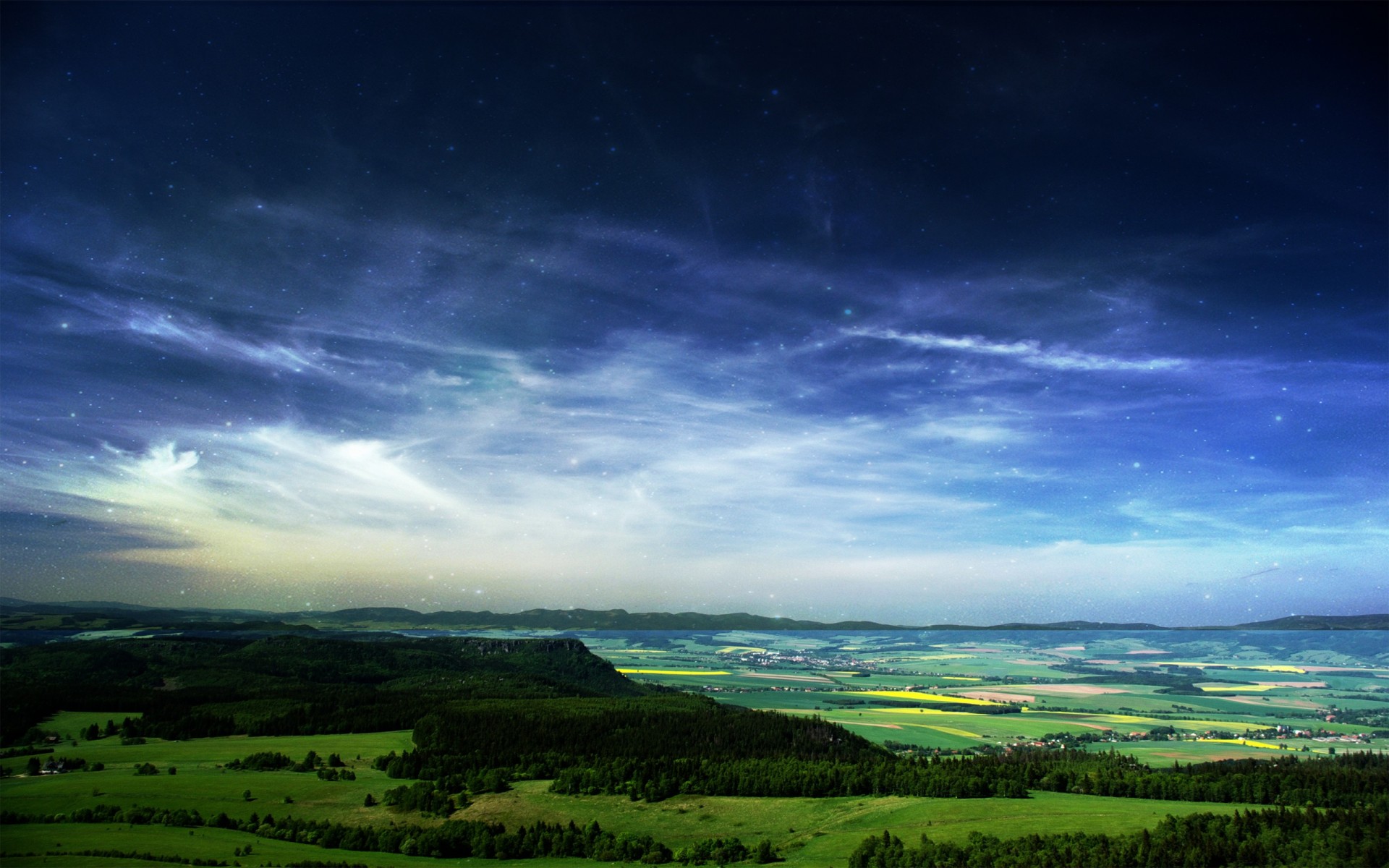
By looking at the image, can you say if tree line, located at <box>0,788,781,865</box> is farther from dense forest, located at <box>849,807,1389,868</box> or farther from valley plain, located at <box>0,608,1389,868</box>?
dense forest, located at <box>849,807,1389,868</box>

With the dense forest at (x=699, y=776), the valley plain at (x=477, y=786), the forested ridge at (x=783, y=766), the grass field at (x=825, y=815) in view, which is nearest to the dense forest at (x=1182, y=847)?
the dense forest at (x=699, y=776)

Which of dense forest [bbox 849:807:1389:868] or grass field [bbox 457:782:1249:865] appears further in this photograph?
grass field [bbox 457:782:1249:865]

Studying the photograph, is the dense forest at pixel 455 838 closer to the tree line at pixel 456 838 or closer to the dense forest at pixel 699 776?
the tree line at pixel 456 838

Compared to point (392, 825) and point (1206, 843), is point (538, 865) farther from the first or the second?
point (1206, 843)

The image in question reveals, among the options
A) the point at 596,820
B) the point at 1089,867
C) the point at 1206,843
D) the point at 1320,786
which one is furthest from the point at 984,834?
the point at 1320,786

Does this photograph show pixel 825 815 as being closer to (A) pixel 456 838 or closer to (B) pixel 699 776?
(B) pixel 699 776

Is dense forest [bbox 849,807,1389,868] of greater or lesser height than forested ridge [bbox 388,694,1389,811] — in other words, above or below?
above

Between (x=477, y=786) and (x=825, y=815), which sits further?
(x=477, y=786)

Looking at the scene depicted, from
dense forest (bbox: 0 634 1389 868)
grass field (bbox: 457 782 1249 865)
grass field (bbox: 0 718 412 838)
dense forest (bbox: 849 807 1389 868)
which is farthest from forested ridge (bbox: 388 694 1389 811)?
dense forest (bbox: 849 807 1389 868)

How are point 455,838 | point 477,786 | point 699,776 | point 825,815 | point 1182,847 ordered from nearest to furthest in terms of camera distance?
1. point 1182,847
2. point 455,838
3. point 825,815
4. point 477,786
5. point 699,776

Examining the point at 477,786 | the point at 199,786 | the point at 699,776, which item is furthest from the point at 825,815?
the point at 199,786

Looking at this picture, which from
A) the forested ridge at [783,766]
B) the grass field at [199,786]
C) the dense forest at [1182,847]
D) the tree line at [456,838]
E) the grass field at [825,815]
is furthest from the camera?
the forested ridge at [783,766]
